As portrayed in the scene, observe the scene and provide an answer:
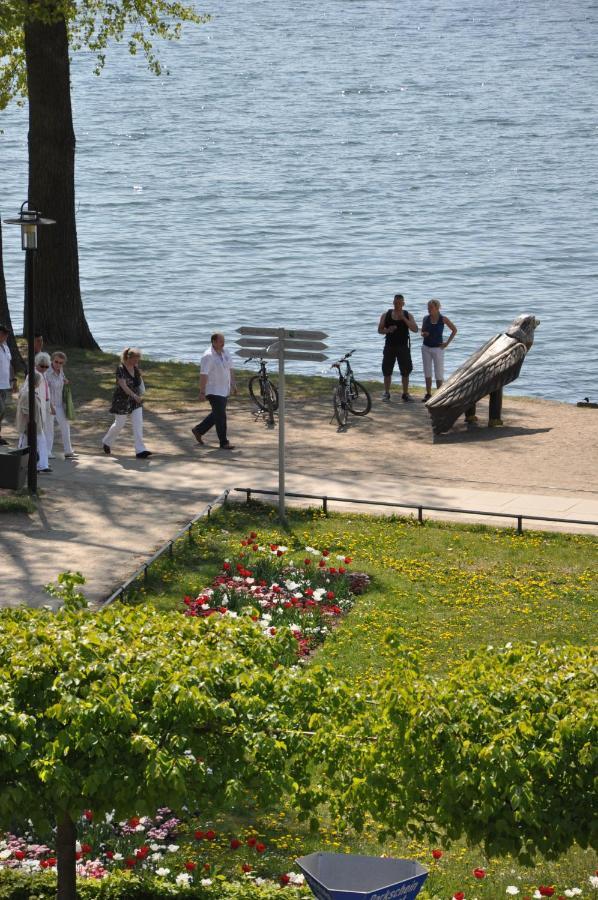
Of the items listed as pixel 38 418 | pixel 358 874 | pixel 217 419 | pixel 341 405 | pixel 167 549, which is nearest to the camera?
pixel 358 874

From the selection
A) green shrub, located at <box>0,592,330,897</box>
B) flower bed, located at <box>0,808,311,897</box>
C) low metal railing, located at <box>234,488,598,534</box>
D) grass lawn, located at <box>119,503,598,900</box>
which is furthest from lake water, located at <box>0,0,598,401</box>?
green shrub, located at <box>0,592,330,897</box>

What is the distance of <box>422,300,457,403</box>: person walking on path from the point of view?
23562 millimetres

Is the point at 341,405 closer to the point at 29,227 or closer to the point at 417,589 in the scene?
the point at 29,227

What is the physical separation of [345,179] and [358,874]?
6407cm

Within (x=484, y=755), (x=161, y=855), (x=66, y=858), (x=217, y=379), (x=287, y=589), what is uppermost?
(x=217, y=379)

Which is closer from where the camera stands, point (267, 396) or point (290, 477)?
point (290, 477)

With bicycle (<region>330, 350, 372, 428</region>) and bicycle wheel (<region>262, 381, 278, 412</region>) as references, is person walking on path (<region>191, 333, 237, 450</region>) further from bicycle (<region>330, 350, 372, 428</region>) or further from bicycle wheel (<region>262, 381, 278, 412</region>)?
bicycle wheel (<region>262, 381, 278, 412</region>)

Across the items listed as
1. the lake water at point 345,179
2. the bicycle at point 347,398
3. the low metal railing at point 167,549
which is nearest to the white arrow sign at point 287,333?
the low metal railing at point 167,549

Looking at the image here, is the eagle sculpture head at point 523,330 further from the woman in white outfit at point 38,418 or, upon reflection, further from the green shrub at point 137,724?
the green shrub at point 137,724

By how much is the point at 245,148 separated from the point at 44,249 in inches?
2003

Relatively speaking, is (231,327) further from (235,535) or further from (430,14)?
(430,14)

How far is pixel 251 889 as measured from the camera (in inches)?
340

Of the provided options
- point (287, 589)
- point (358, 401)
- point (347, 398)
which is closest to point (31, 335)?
point (287, 589)

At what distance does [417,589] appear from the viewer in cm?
1468
